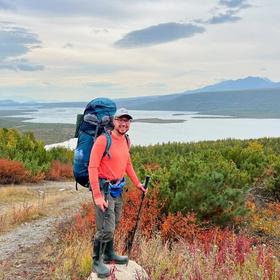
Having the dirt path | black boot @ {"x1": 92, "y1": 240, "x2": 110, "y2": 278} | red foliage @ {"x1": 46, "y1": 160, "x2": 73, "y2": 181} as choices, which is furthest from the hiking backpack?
red foliage @ {"x1": 46, "y1": 160, "x2": 73, "y2": 181}

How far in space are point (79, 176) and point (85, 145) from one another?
0.31 meters

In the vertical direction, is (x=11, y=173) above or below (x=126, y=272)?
below

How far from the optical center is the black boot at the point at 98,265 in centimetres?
485

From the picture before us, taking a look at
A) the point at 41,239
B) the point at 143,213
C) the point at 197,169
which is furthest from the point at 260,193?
the point at 41,239

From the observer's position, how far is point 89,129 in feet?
15.2

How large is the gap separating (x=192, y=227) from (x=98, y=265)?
2.79 meters

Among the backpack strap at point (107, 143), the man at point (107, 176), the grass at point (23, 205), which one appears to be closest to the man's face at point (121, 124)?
the man at point (107, 176)

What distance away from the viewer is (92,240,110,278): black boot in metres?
4.85

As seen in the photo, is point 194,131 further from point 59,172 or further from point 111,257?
point 111,257

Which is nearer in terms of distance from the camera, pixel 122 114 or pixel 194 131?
A: pixel 122 114

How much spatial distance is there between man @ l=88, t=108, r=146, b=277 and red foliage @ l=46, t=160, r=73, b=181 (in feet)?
38.5

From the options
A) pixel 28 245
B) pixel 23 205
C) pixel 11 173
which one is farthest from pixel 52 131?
pixel 28 245

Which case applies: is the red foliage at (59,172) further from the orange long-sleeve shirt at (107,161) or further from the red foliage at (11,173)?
the orange long-sleeve shirt at (107,161)

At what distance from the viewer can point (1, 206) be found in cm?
1048
